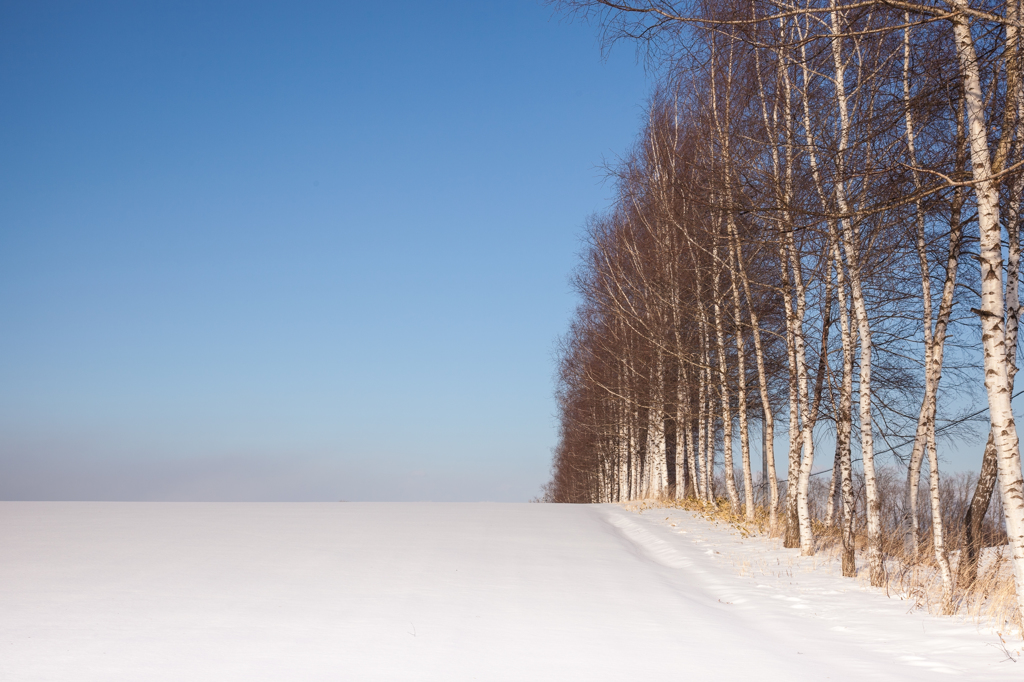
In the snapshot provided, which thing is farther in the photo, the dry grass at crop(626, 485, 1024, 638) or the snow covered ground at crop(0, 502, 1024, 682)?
the dry grass at crop(626, 485, 1024, 638)

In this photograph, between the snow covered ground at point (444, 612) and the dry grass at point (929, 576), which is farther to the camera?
the dry grass at point (929, 576)

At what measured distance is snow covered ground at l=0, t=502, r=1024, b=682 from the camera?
6523 millimetres

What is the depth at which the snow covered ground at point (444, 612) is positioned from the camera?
6.52 meters

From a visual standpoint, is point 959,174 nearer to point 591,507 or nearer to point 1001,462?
point 1001,462

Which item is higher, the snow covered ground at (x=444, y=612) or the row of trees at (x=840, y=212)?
the row of trees at (x=840, y=212)

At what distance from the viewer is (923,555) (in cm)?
1262

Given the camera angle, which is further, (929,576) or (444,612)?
(929,576)

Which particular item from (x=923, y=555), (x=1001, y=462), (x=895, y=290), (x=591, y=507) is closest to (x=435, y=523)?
(x=591, y=507)

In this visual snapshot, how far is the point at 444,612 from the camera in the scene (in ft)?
28.0

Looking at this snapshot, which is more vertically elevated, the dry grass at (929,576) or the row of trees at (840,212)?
the row of trees at (840,212)

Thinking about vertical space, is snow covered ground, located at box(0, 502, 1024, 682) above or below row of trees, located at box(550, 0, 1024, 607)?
below

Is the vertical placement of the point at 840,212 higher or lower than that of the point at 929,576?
higher

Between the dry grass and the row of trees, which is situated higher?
the row of trees

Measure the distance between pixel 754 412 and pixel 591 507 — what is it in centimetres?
558
